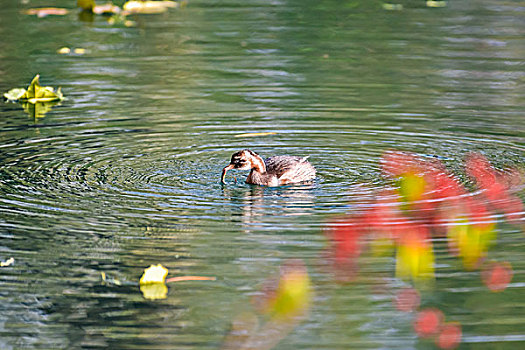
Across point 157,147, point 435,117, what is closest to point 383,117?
point 435,117

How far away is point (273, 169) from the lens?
8883mm

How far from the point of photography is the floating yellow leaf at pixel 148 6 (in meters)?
19.4

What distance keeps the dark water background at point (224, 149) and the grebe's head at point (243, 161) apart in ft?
0.59

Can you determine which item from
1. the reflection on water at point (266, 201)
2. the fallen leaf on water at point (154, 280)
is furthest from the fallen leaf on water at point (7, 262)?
the reflection on water at point (266, 201)

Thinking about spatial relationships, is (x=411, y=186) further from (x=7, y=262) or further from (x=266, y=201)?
(x=7, y=262)

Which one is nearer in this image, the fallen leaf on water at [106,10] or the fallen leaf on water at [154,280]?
the fallen leaf on water at [154,280]

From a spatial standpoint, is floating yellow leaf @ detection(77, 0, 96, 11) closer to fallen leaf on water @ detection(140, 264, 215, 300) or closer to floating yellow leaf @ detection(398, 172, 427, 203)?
floating yellow leaf @ detection(398, 172, 427, 203)

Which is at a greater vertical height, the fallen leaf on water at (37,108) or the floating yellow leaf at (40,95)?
the floating yellow leaf at (40,95)

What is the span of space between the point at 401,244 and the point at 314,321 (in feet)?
5.27

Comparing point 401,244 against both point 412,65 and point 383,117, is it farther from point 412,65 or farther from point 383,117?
point 412,65

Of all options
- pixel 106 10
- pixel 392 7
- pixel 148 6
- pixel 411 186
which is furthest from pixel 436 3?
pixel 411 186

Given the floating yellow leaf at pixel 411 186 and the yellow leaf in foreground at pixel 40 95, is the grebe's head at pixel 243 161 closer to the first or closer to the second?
the floating yellow leaf at pixel 411 186

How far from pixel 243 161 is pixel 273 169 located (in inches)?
11.6

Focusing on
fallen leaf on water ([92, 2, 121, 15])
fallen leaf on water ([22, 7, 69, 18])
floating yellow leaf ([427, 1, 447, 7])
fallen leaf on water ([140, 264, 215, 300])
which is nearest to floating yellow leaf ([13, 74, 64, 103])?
fallen leaf on water ([140, 264, 215, 300])
